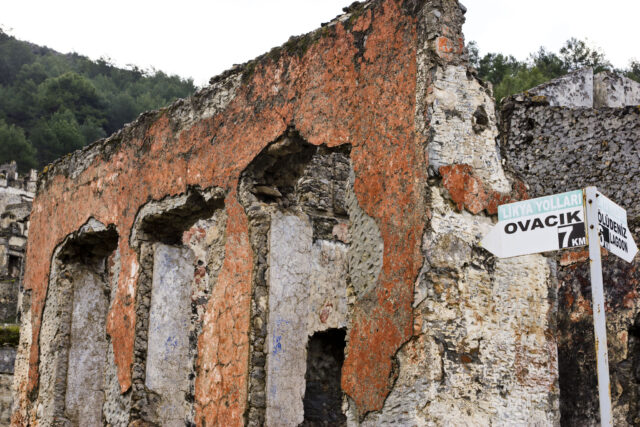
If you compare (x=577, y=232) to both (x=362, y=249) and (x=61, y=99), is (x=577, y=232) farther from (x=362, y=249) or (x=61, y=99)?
(x=61, y=99)

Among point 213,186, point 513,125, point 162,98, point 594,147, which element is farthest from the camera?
point 162,98

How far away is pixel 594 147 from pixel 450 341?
15.5 feet

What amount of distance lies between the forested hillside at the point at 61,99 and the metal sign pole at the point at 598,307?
41633 millimetres

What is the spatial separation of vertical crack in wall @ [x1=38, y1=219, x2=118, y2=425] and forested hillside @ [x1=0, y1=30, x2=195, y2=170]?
36.2 m

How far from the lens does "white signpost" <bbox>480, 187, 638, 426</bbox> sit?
2906 mm

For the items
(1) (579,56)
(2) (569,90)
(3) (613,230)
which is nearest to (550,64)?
(1) (579,56)

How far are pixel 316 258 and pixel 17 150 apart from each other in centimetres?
4033

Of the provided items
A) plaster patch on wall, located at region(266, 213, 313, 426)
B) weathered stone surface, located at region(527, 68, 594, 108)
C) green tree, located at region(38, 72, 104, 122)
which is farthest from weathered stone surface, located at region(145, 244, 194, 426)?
green tree, located at region(38, 72, 104, 122)

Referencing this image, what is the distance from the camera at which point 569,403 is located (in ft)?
21.5

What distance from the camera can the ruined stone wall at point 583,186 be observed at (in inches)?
243

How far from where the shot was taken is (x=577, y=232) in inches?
120

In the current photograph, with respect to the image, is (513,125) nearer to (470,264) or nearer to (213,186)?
(213,186)

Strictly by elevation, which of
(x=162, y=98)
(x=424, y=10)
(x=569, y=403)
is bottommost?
(x=569, y=403)

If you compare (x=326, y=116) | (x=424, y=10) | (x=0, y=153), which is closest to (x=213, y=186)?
(x=326, y=116)
